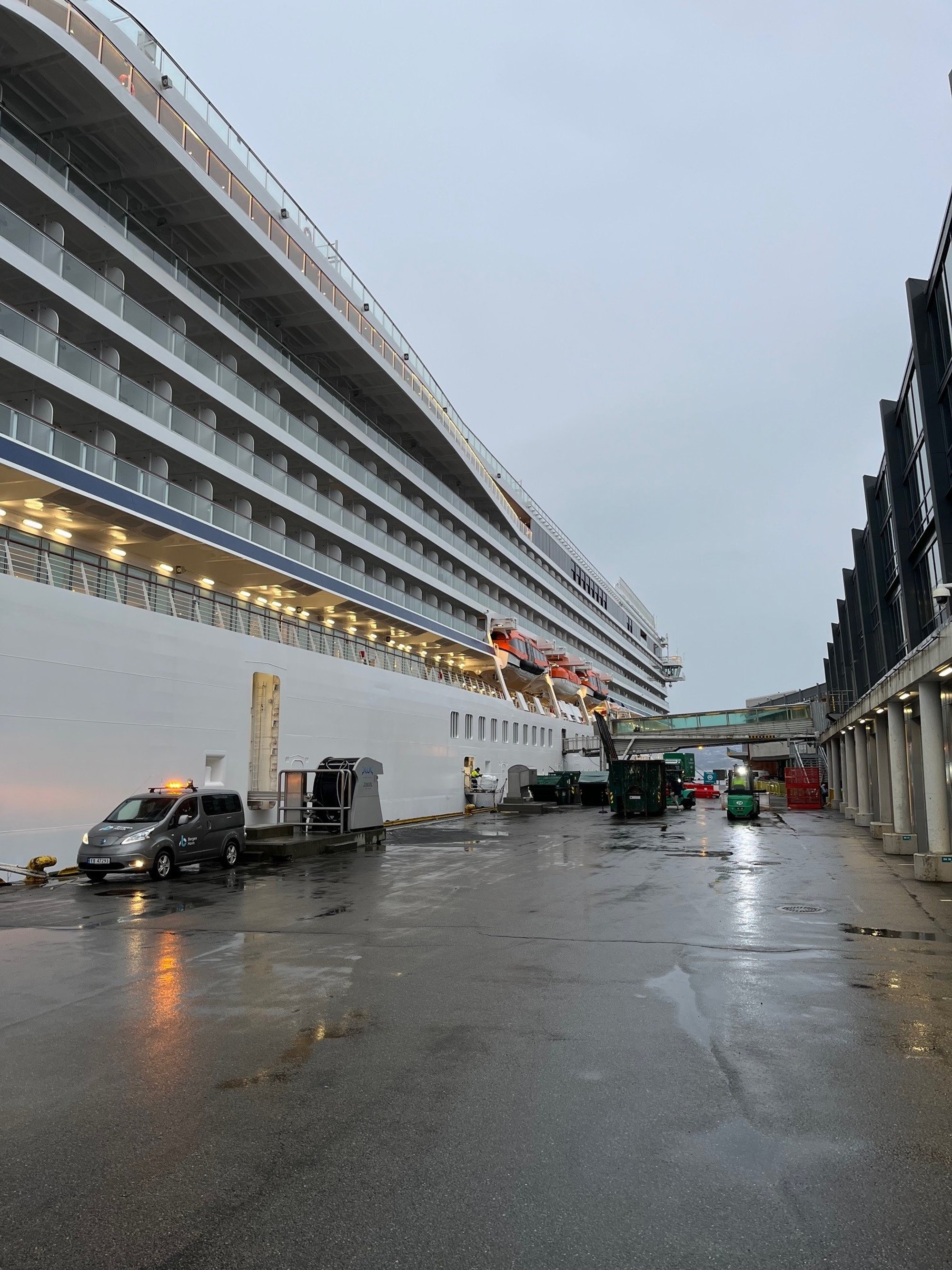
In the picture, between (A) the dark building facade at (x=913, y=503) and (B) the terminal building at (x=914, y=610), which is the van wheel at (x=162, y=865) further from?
(A) the dark building facade at (x=913, y=503)

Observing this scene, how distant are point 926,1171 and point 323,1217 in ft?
9.22

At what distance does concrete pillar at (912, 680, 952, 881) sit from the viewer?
15.8 m

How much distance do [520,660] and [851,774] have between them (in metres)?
18.8

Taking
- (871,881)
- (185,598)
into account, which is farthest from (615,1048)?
(185,598)

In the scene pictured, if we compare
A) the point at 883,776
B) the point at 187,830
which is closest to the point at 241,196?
the point at 187,830

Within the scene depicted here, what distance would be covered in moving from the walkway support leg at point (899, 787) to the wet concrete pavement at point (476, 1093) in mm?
11242

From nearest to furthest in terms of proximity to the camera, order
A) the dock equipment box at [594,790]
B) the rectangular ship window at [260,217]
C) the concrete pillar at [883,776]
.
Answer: the concrete pillar at [883,776]
the rectangular ship window at [260,217]
the dock equipment box at [594,790]

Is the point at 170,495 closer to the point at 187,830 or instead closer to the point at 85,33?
the point at 187,830

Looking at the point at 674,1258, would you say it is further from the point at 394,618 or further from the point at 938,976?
the point at 394,618

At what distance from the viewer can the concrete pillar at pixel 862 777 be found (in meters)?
32.1

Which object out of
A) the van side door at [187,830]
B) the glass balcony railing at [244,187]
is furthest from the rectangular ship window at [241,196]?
the van side door at [187,830]

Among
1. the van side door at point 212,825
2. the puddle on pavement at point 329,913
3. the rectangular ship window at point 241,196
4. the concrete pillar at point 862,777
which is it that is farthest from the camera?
the concrete pillar at point 862,777

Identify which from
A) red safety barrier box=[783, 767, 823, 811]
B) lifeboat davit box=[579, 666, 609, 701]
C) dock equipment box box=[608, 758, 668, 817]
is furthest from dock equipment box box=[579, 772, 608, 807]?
lifeboat davit box=[579, 666, 609, 701]

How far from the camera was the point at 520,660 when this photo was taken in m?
48.8
